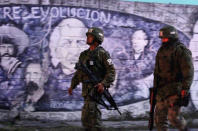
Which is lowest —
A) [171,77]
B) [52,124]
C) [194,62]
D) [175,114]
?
[52,124]

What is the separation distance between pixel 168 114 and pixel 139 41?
9.74ft

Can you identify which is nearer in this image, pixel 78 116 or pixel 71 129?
pixel 71 129

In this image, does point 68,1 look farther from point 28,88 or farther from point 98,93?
point 98,93

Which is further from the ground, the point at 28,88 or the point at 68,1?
the point at 68,1

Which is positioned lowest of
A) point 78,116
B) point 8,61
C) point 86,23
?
point 78,116

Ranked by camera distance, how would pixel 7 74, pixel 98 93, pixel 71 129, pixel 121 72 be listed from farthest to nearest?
pixel 121 72, pixel 7 74, pixel 71 129, pixel 98 93

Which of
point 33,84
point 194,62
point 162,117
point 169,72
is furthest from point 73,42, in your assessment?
point 162,117

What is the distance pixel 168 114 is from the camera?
5785mm

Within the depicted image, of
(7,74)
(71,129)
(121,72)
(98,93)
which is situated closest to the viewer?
(98,93)

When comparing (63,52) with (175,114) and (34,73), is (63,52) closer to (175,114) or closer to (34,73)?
(34,73)

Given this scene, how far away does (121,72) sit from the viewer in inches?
332

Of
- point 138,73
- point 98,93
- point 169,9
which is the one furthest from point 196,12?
point 98,93

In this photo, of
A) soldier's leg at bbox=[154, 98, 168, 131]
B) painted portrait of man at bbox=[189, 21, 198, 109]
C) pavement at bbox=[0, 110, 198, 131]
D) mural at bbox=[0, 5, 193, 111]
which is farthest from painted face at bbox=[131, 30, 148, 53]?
soldier's leg at bbox=[154, 98, 168, 131]

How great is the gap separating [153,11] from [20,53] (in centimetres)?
280
